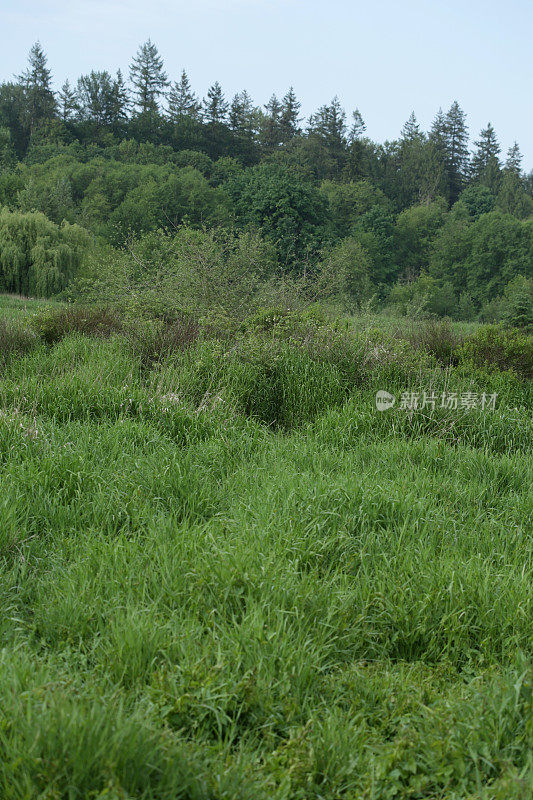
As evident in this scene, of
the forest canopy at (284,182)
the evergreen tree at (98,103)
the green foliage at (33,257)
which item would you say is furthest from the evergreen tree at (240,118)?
the green foliage at (33,257)

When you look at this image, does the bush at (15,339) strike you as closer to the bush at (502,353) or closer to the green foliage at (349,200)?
the bush at (502,353)

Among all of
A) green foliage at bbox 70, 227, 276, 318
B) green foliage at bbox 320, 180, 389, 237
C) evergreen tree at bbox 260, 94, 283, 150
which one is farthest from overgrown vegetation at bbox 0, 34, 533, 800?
evergreen tree at bbox 260, 94, 283, 150

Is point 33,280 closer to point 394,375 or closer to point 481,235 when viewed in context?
point 394,375

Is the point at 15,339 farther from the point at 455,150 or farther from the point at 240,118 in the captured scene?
the point at 455,150

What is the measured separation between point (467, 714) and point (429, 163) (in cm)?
8600

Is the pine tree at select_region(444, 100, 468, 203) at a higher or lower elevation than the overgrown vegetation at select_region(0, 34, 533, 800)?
higher

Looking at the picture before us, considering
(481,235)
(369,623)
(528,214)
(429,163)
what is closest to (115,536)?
(369,623)

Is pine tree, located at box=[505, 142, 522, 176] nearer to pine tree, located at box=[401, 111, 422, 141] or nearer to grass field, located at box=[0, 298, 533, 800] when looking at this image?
pine tree, located at box=[401, 111, 422, 141]

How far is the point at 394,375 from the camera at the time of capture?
6832 millimetres

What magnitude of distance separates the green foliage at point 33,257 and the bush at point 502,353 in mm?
18038

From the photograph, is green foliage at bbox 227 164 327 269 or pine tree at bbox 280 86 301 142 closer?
green foliage at bbox 227 164 327 269

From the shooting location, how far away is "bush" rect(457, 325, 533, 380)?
8.57 m

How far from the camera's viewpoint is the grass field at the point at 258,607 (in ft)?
6.53

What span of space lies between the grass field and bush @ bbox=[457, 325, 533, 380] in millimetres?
3119
